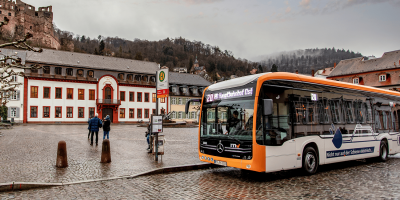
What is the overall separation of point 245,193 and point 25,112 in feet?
174

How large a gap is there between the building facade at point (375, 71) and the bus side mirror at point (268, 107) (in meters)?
55.7

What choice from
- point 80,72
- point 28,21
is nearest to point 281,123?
point 80,72

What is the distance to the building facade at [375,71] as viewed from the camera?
2196 inches

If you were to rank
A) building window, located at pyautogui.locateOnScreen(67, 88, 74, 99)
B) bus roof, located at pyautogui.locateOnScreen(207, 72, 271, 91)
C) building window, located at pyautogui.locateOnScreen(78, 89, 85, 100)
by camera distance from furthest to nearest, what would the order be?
building window, located at pyautogui.locateOnScreen(78, 89, 85, 100) < building window, located at pyautogui.locateOnScreen(67, 88, 74, 99) < bus roof, located at pyautogui.locateOnScreen(207, 72, 271, 91)

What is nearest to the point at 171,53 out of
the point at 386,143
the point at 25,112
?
the point at 25,112

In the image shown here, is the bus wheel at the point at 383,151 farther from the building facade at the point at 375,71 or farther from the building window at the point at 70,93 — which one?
the building window at the point at 70,93

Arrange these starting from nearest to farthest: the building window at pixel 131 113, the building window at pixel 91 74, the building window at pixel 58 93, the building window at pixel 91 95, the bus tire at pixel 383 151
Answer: the bus tire at pixel 383 151
the building window at pixel 58 93
the building window at pixel 91 95
the building window at pixel 91 74
the building window at pixel 131 113

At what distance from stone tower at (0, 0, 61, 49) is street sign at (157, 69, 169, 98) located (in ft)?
360

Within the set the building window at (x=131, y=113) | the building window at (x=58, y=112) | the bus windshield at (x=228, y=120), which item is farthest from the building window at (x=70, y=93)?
the bus windshield at (x=228, y=120)

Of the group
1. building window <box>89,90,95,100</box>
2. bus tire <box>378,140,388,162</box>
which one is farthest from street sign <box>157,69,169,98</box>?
building window <box>89,90,95,100</box>

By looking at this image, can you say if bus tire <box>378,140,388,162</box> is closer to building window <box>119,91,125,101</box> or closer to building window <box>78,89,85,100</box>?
building window <box>78,89,85,100</box>

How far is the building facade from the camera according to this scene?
5578 cm

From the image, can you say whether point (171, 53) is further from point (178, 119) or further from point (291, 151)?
point (291, 151)

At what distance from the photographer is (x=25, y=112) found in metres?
50.3
